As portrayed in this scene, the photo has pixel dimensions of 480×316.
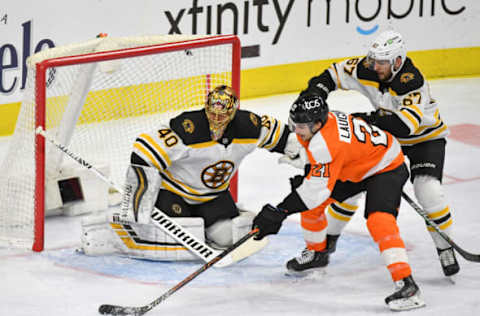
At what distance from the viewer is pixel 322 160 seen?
11.3 feet

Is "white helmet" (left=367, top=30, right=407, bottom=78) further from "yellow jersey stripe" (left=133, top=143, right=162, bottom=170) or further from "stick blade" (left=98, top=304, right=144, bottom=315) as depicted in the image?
"stick blade" (left=98, top=304, right=144, bottom=315)

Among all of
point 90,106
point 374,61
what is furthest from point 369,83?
point 90,106

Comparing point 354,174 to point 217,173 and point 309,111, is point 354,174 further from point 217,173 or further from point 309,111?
point 217,173

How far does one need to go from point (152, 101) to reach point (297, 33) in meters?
2.30

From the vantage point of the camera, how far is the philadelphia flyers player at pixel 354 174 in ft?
11.3

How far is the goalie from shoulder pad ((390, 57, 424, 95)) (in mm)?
517

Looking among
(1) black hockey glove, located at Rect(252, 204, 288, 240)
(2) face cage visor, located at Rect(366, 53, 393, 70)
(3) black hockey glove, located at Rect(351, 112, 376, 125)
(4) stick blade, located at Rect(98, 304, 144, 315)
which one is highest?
(2) face cage visor, located at Rect(366, 53, 393, 70)

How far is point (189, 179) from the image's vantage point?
4.00 metres

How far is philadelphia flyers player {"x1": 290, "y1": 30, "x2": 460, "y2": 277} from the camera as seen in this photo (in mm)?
3840

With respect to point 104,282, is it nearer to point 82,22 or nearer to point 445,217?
point 445,217

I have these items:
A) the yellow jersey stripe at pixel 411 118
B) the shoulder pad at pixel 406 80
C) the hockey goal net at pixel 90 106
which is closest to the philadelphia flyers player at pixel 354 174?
the yellow jersey stripe at pixel 411 118

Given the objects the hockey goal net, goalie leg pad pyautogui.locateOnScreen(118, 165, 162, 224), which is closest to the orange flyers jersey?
goalie leg pad pyautogui.locateOnScreen(118, 165, 162, 224)

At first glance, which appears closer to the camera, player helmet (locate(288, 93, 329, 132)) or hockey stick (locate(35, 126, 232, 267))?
player helmet (locate(288, 93, 329, 132))

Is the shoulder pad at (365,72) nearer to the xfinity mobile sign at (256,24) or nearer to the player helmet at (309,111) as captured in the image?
the player helmet at (309,111)
